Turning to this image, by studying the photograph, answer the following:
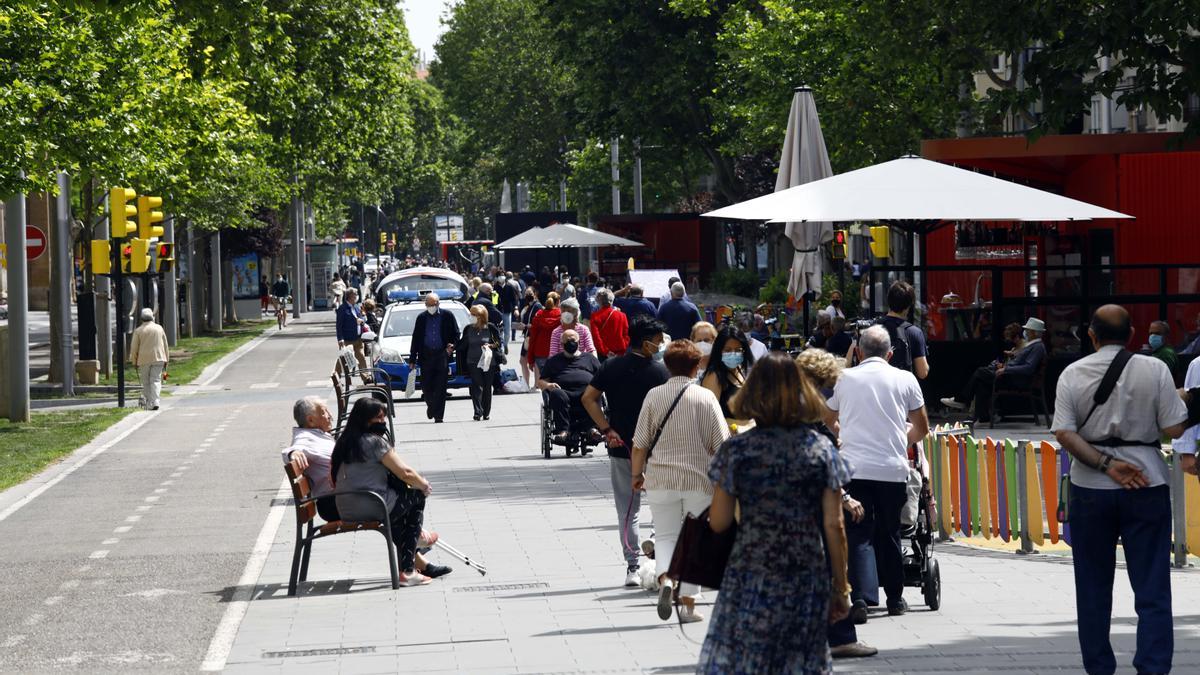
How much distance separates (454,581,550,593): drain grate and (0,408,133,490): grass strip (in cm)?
929

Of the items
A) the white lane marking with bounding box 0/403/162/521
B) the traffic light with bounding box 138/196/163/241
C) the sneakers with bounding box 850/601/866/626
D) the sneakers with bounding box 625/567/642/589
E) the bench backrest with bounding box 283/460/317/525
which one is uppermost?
the traffic light with bounding box 138/196/163/241

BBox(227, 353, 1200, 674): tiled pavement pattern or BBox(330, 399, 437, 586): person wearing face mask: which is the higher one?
BBox(330, 399, 437, 586): person wearing face mask

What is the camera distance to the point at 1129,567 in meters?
7.92

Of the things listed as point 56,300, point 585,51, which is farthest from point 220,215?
point 56,300

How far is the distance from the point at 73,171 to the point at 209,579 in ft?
57.5

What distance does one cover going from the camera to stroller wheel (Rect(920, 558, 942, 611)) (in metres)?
9.80

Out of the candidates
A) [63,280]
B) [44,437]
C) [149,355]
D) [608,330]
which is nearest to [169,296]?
[63,280]

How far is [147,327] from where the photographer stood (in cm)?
2967

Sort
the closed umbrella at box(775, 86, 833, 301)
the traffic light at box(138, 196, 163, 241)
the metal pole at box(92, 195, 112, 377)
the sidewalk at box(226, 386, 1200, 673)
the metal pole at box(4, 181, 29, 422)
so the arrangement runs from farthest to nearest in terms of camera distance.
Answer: the metal pole at box(92, 195, 112, 377) → the traffic light at box(138, 196, 163, 241) → the metal pole at box(4, 181, 29, 422) → the closed umbrella at box(775, 86, 833, 301) → the sidewalk at box(226, 386, 1200, 673)

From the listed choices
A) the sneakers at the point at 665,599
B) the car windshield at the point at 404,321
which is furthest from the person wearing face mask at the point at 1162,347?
the car windshield at the point at 404,321

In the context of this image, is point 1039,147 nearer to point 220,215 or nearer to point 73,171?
point 73,171

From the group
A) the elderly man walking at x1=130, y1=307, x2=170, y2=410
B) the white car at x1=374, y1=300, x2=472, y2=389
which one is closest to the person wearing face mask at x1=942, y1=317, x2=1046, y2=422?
the white car at x1=374, y1=300, x2=472, y2=389

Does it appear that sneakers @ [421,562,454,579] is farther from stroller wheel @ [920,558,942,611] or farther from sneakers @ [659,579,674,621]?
stroller wheel @ [920,558,942,611]

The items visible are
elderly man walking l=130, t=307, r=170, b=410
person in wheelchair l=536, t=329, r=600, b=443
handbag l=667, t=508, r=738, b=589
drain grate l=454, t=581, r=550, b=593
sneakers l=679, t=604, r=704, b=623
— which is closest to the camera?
handbag l=667, t=508, r=738, b=589
